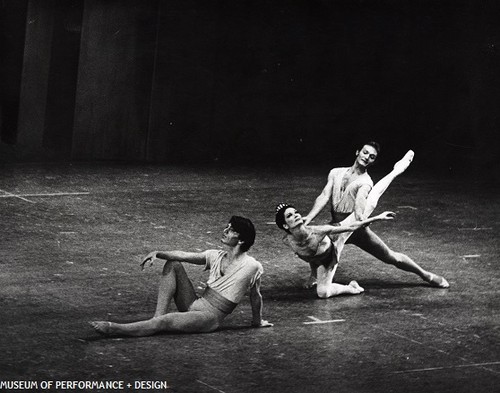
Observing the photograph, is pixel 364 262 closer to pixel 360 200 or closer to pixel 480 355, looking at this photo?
pixel 360 200

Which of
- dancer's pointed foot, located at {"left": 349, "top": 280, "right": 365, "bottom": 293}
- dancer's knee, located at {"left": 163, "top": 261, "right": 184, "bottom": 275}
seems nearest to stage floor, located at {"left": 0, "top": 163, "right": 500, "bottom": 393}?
dancer's pointed foot, located at {"left": 349, "top": 280, "right": 365, "bottom": 293}

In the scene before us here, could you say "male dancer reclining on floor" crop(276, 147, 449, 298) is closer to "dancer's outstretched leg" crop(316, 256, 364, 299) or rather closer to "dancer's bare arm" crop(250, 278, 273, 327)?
"dancer's outstretched leg" crop(316, 256, 364, 299)

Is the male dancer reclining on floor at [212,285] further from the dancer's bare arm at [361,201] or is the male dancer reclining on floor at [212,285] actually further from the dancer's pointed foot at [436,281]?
the dancer's pointed foot at [436,281]

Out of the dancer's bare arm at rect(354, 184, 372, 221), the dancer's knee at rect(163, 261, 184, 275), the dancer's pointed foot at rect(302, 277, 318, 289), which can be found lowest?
the dancer's pointed foot at rect(302, 277, 318, 289)

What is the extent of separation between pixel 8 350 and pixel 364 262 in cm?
431

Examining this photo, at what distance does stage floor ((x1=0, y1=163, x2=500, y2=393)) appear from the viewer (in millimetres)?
8023

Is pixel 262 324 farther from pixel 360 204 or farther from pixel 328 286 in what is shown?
pixel 360 204

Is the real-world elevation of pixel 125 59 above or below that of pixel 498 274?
above

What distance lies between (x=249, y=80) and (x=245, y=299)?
821 centimetres

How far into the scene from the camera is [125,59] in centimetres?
1703

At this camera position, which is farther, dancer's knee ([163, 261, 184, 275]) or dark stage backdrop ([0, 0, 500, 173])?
dark stage backdrop ([0, 0, 500, 173])

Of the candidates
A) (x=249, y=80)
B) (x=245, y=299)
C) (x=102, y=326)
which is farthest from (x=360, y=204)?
(x=249, y=80)

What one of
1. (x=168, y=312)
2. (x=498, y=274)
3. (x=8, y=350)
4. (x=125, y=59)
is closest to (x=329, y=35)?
(x=125, y=59)

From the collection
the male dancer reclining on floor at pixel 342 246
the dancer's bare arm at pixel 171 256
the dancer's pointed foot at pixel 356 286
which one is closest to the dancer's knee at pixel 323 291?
the male dancer reclining on floor at pixel 342 246
